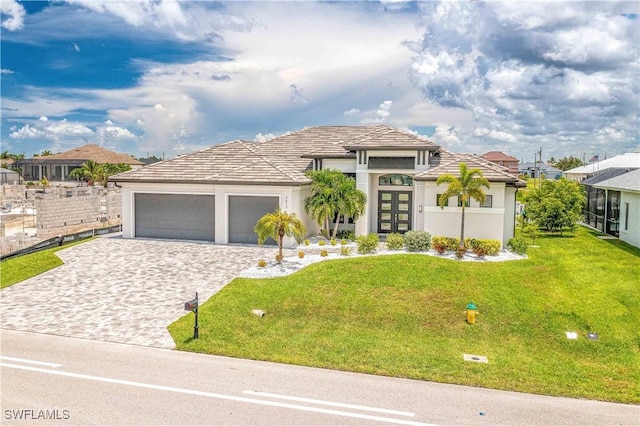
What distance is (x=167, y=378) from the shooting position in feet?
33.8

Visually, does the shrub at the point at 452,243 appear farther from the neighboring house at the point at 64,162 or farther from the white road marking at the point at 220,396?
the neighboring house at the point at 64,162

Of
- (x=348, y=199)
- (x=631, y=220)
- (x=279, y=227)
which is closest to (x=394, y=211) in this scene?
(x=348, y=199)

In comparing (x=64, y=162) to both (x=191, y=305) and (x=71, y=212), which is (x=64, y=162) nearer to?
(x=71, y=212)

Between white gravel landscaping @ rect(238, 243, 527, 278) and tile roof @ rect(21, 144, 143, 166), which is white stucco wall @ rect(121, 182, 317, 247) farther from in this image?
tile roof @ rect(21, 144, 143, 166)

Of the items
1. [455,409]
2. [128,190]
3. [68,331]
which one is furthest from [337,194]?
[455,409]

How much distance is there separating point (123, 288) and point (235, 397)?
9159 mm

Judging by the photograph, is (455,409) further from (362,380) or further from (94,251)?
(94,251)

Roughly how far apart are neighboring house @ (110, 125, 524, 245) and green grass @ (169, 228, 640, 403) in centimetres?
379

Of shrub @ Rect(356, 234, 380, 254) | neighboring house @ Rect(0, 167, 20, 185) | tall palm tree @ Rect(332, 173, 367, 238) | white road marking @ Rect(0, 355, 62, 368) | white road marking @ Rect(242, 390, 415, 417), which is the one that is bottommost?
white road marking @ Rect(242, 390, 415, 417)

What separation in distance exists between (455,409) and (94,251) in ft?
59.9

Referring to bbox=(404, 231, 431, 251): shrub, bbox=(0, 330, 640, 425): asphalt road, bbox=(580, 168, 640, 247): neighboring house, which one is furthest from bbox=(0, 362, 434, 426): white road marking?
bbox=(580, 168, 640, 247): neighboring house

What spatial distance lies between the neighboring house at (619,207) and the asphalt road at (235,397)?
17.5 metres

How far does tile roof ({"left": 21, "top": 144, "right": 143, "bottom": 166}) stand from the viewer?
77312 millimetres

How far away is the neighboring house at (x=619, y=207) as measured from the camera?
938 inches
